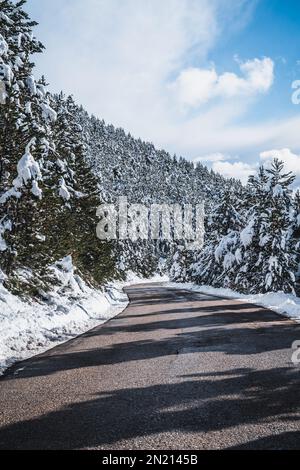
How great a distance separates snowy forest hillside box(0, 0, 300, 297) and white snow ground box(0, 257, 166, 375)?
2.76ft

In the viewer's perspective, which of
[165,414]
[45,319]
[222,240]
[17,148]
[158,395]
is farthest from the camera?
[222,240]

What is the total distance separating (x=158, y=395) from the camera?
546 centimetres

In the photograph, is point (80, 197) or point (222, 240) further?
point (222, 240)

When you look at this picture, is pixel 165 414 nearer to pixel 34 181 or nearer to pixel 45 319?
pixel 45 319

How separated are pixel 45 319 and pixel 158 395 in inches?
286

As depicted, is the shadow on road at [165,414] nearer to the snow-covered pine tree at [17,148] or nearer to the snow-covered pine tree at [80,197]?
the snow-covered pine tree at [17,148]

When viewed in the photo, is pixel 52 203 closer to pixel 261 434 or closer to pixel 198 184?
pixel 261 434

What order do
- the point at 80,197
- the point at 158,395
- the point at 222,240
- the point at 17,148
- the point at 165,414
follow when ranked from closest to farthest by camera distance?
the point at 165,414
the point at 158,395
the point at 17,148
the point at 80,197
the point at 222,240

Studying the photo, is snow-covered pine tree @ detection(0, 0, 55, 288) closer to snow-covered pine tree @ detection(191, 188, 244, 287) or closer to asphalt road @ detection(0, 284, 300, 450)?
asphalt road @ detection(0, 284, 300, 450)

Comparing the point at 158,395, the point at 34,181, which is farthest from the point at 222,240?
the point at 158,395

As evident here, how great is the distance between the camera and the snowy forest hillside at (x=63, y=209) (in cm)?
1384

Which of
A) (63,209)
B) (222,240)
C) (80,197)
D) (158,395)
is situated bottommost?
(158,395)

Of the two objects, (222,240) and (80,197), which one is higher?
(80,197)

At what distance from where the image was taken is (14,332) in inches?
384
